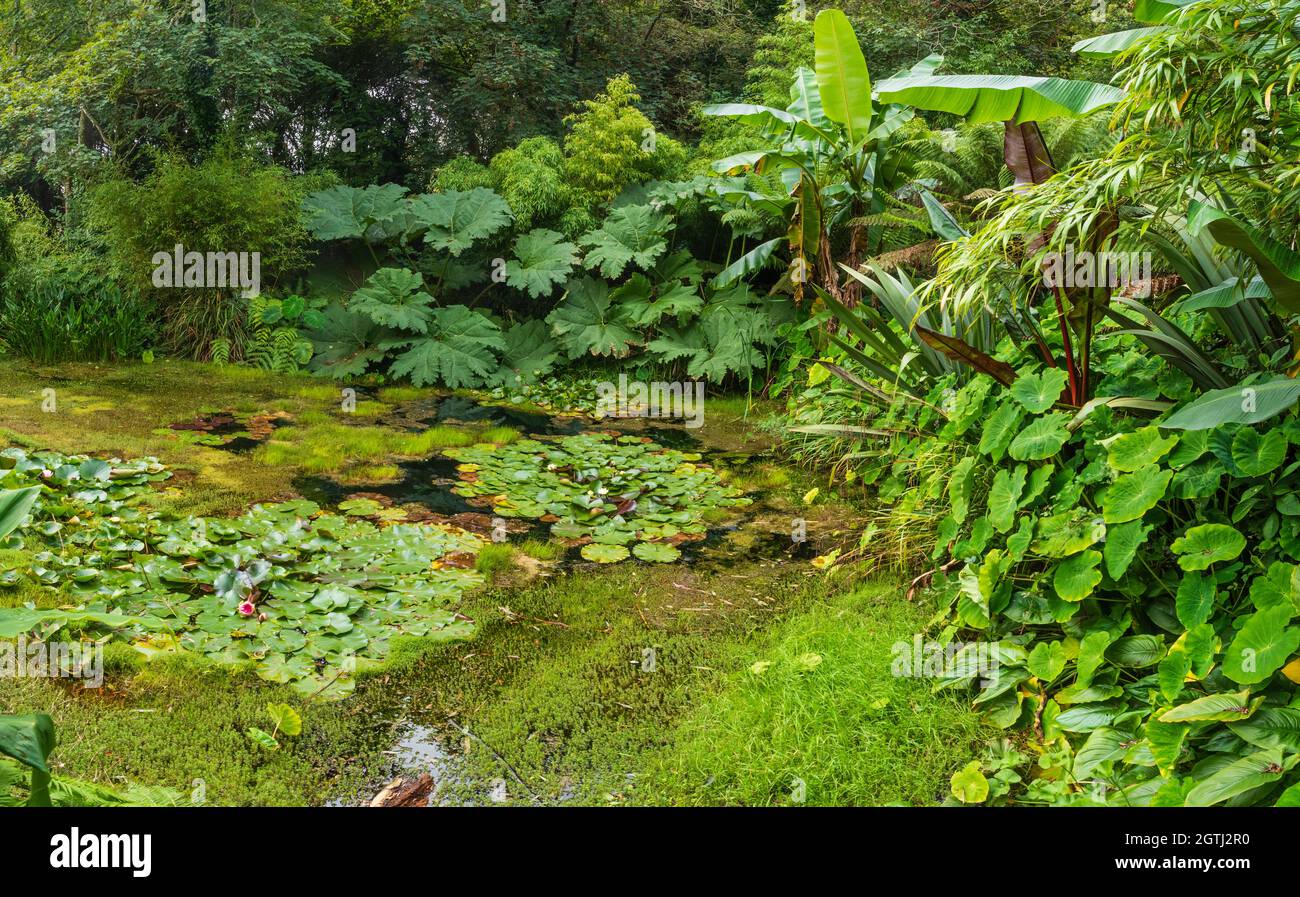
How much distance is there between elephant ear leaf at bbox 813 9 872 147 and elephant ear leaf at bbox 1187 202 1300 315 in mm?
3829

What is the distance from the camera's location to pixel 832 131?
663 cm

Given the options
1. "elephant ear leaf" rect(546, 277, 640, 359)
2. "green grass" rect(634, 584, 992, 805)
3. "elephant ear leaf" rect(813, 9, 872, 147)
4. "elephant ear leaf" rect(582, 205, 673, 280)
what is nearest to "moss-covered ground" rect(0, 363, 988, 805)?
"green grass" rect(634, 584, 992, 805)

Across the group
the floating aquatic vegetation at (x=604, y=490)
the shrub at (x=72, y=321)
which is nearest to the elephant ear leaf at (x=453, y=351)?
the floating aquatic vegetation at (x=604, y=490)

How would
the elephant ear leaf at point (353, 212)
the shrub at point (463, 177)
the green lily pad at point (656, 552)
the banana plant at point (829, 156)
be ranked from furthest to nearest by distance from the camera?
the shrub at point (463, 177)
the elephant ear leaf at point (353, 212)
the banana plant at point (829, 156)
the green lily pad at point (656, 552)

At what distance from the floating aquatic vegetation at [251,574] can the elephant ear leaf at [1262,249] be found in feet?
9.84

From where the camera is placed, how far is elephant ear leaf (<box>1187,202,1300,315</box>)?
2.56 metres

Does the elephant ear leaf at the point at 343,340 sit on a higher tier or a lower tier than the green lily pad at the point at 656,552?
higher

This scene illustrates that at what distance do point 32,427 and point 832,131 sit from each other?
582 cm

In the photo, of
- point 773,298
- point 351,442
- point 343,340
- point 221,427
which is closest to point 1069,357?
point 351,442

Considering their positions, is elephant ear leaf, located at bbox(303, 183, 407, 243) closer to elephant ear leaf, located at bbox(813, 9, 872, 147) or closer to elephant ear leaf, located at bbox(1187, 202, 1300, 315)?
elephant ear leaf, located at bbox(813, 9, 872, 147)

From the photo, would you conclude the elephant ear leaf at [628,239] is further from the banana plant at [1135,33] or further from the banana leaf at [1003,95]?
the banana plant at [1135,33]

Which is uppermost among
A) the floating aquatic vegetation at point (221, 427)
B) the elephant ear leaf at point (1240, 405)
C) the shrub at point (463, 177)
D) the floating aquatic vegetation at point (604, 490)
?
the shrub at point (463, 177)

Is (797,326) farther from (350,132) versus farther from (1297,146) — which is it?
(350,132)

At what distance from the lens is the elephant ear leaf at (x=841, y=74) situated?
6.03 m
